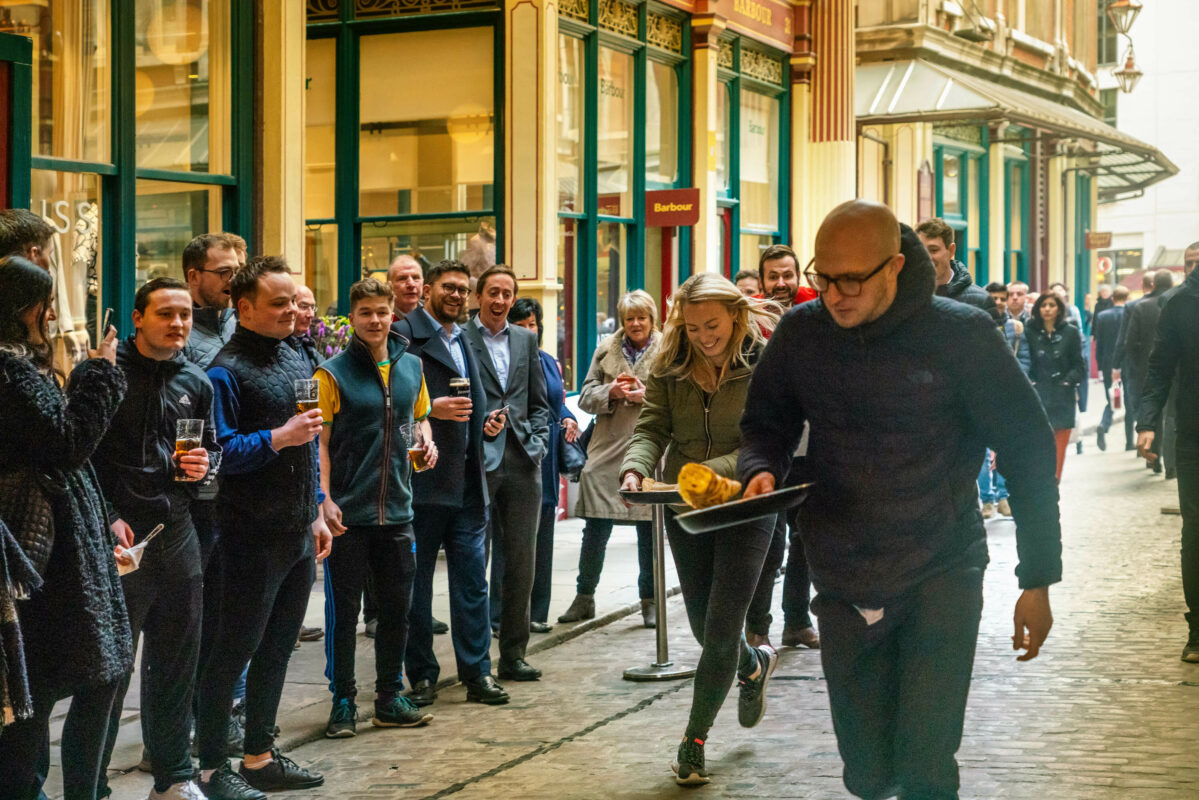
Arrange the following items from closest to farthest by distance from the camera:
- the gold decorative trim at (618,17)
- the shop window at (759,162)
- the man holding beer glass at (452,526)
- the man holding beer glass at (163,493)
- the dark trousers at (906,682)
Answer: the dark trousers at (906,682) → the man holding beer glass at (163,493) → the man holding beer glass at (452,526) → the gold decorative trim at (618,17) → the shop window at (759,162)

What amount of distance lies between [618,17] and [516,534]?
8945mm

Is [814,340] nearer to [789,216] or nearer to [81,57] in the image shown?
[81,57]

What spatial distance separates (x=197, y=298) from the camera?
266 inches

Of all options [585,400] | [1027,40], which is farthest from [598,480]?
[1027,40]

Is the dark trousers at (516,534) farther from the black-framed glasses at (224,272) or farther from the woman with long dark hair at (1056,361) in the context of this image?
the woman with long dark hair at (1056,361)

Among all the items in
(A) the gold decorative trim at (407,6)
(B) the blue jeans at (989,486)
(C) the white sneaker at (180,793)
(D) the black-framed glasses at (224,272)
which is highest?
(A) the gold decorative trim at (407,6)

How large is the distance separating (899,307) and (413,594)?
143 inches

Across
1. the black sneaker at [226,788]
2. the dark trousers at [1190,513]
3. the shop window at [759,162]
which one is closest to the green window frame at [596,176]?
the shop window at [759,162]

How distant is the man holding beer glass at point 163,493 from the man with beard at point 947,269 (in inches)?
172

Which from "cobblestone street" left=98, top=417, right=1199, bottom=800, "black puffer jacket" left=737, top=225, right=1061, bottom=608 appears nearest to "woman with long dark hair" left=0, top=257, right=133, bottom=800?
"cobblestone street" left=98, top=417, right=1199, bottom=800

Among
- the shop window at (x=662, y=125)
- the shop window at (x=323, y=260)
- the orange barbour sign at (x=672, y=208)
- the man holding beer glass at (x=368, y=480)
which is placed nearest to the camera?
the man holding beer glass at (x=368, y=480)

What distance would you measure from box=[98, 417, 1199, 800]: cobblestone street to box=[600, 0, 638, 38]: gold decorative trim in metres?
7.84

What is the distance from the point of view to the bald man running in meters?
4.30

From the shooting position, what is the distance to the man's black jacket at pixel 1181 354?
7.87 meters
